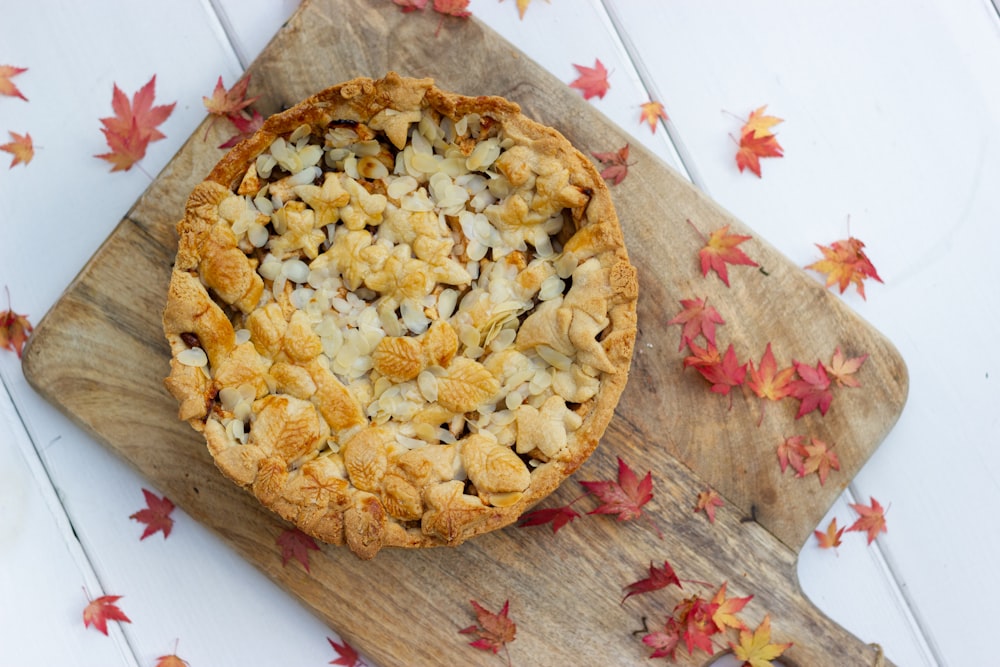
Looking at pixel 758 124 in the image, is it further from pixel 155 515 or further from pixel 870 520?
pixel 155 515

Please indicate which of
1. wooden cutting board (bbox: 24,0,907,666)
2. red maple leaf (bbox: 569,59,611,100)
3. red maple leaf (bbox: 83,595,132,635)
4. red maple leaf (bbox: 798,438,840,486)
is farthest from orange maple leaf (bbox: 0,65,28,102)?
red maple leaf (bbox: 798,438,840,486)

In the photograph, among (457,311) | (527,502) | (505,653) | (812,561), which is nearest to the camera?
(527,502)

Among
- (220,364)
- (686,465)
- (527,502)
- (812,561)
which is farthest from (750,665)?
(220,364)

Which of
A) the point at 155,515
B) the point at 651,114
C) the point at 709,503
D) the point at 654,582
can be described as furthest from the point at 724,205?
the point at 155,515

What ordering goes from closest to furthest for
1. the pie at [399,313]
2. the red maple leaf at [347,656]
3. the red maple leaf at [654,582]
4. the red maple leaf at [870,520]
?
the pie at [399,313], the red maple leaf at [654,582], the red maple leaf at [347,656], the red maple leaf at [870,520]

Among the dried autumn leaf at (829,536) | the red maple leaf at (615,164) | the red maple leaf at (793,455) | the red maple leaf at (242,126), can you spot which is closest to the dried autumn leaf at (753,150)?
the red maple leaf at (615,164)

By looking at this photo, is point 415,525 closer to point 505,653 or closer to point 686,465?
point 505,653

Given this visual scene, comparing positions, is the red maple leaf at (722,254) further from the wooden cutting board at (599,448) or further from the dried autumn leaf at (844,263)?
the dried autumn leaf at (844,263)

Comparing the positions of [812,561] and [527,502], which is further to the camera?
[812,561]
